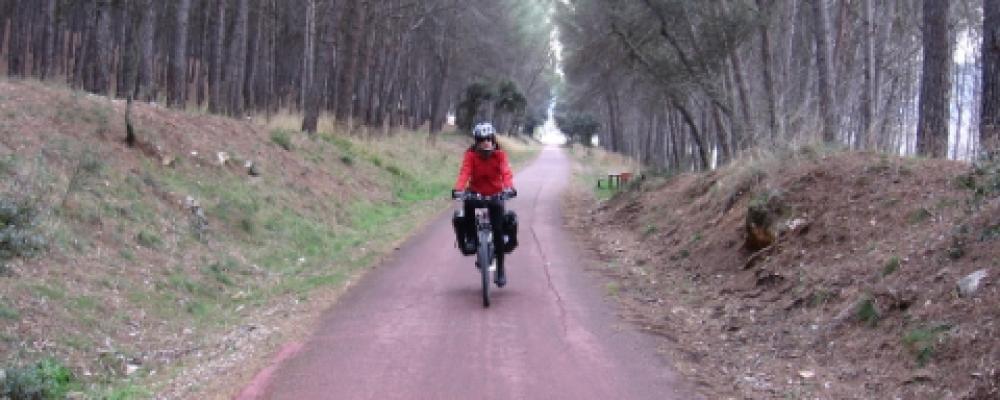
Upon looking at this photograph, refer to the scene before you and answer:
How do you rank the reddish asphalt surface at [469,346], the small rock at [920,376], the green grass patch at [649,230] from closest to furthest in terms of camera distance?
the small rock at [920,376] → the reddish asphalt surface at [469,346] → the green grass patch at [649,230]

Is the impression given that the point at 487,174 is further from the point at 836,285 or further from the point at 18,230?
the point at 18,230

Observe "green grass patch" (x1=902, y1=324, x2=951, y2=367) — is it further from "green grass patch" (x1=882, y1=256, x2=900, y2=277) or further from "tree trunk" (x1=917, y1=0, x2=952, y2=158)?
"tree trunk" (x1=917, y1=0, x2=952, y2=158)

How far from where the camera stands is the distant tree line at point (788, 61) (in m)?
11.1

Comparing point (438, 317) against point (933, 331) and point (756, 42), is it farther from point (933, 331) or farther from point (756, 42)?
point (756, 42)

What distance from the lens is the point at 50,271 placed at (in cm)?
851

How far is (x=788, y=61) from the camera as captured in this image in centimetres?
2730

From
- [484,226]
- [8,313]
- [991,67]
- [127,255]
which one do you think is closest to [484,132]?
[484,226]

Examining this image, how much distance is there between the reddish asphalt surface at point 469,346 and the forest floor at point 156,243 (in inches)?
22.7

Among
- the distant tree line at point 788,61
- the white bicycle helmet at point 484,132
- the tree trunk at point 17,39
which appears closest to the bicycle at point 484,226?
the white bicycle helmet at point 484,132

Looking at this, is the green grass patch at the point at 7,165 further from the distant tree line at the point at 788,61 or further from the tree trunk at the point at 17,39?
the tree trunk at the point at 17,39

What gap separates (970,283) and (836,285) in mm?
1602

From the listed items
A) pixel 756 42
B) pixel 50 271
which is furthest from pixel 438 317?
pixel 756 42

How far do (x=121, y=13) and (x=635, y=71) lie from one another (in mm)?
21461

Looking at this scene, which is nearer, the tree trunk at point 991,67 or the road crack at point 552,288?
the road crack at point 552,288
